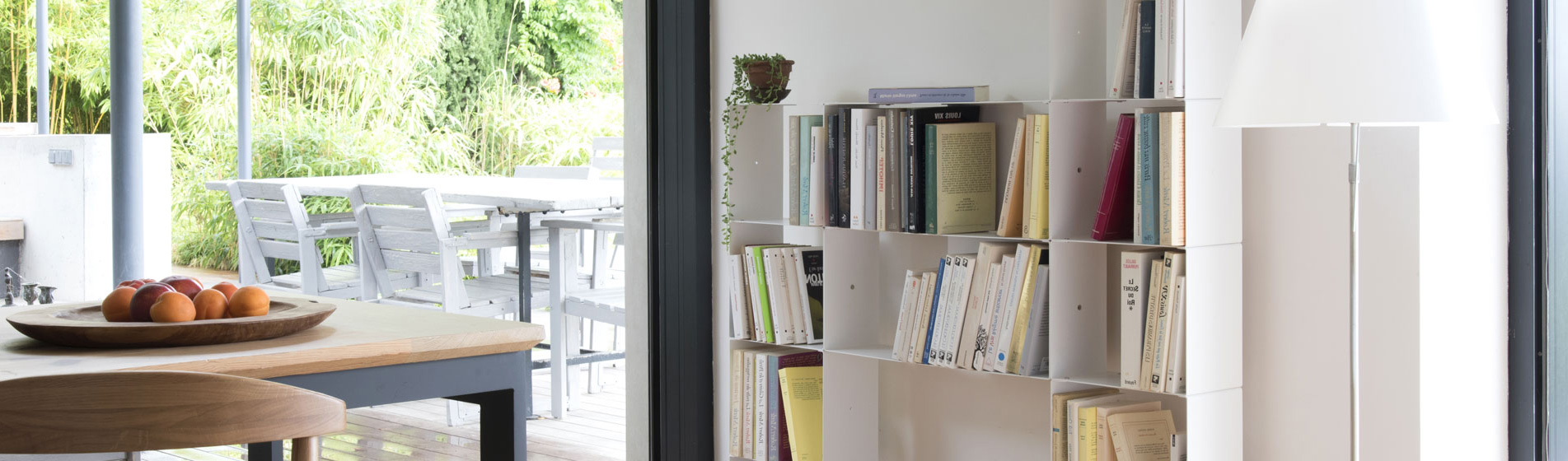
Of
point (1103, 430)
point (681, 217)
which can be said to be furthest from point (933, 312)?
point (681, 217)

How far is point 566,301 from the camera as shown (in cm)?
450

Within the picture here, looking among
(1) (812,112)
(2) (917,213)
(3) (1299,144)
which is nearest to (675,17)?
(1) (812,112)

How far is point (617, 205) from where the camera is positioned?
4.49 m

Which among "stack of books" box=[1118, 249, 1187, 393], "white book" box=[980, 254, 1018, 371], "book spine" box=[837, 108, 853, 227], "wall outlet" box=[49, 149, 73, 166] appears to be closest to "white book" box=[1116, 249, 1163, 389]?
"stack of books" box=[1118, 249, 1187, 393]

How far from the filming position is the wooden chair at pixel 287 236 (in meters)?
3.29

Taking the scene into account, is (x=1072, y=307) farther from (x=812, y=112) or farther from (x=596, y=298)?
(x=596, y=298)

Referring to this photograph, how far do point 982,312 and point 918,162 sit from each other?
1.14ft

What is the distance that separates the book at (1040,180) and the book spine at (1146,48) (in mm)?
206

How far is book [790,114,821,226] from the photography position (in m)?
3.02

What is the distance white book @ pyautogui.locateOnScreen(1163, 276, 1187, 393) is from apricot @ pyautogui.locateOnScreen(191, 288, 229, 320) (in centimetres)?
154

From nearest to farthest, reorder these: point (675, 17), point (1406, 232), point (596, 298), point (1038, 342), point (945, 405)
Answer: point (1406, 232) < point (1038, 342) < point (945, 405) < point (675, 17) < point (596, 298)

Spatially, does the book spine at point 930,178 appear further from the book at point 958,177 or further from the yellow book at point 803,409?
the yellow book at point 803,409

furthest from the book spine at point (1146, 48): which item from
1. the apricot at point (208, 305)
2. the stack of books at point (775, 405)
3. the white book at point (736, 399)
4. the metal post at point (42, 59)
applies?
the metal post at point (42, 59)

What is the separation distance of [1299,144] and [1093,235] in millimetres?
413
